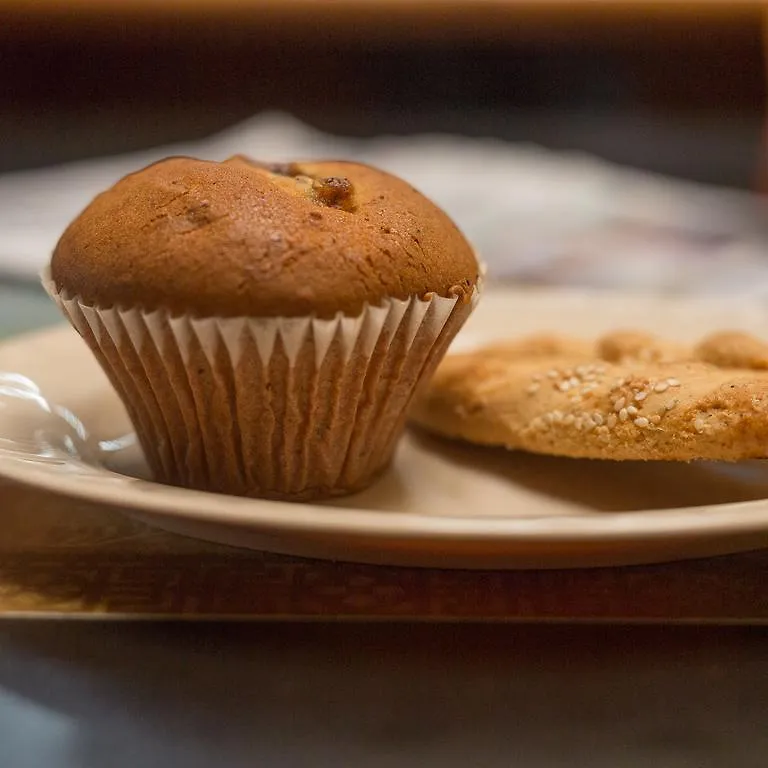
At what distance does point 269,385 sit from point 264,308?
0.40 feet

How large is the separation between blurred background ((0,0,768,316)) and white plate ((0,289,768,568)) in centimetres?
152

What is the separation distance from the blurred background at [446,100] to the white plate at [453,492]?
1.52 metres

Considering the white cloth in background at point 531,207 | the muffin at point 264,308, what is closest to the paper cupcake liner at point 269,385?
the muffin at point 264,308

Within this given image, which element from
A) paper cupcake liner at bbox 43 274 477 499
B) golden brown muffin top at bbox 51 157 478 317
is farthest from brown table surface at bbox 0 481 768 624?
golden brown muffin top at bbox 51 157 478 317

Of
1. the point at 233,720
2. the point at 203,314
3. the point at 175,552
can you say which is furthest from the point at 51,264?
the point at 233,720

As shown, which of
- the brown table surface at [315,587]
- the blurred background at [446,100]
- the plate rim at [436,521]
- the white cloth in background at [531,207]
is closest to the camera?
the plate rim at [436,521]

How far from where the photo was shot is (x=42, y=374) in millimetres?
1428

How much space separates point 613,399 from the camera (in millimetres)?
1168

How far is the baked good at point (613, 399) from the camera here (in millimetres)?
1061

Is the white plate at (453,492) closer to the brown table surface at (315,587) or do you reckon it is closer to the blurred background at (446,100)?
the brown table surface at (315,587)

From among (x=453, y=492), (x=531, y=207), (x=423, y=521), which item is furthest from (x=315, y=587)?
(x=531, y=207)

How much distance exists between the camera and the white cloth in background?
2.71 metres

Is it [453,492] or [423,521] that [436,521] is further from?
[453,492]

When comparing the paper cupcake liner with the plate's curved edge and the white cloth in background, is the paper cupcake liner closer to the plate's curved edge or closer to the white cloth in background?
the plate's curved edge
